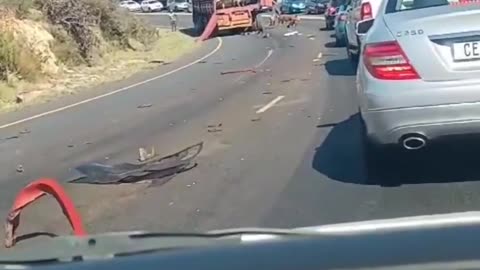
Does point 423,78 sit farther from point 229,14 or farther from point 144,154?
point 229,14

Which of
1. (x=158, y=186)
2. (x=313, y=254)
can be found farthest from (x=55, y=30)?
(x=313, y=254)

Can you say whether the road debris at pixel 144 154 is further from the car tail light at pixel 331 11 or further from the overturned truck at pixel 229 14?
the overturned truck at pixel 229 14

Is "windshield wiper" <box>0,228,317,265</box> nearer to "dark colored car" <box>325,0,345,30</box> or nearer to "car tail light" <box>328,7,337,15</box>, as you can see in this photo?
"dark colored car" <box>325,0,345,30</box>

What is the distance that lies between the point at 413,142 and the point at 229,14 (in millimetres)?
39043

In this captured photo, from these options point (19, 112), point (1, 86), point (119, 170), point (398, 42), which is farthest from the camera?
point (1, 86)

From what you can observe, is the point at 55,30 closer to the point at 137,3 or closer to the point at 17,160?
the point at 17,160

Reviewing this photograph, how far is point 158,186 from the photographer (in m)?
10.3

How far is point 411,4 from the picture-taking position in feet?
30.4

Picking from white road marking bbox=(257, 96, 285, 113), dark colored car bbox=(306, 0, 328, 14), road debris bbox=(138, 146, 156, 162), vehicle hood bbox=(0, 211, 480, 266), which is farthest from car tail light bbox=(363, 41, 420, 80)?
dark colored car bbox=(306, 0, 328, 14)

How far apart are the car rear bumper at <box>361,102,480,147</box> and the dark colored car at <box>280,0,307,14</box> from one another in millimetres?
63247

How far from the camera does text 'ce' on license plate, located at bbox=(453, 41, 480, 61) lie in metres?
8.16

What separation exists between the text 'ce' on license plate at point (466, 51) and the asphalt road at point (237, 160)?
41.9 inches

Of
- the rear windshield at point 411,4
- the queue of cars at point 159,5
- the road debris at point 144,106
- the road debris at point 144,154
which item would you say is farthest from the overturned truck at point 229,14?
the queue of cars at point 159,5

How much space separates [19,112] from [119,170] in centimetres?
998
